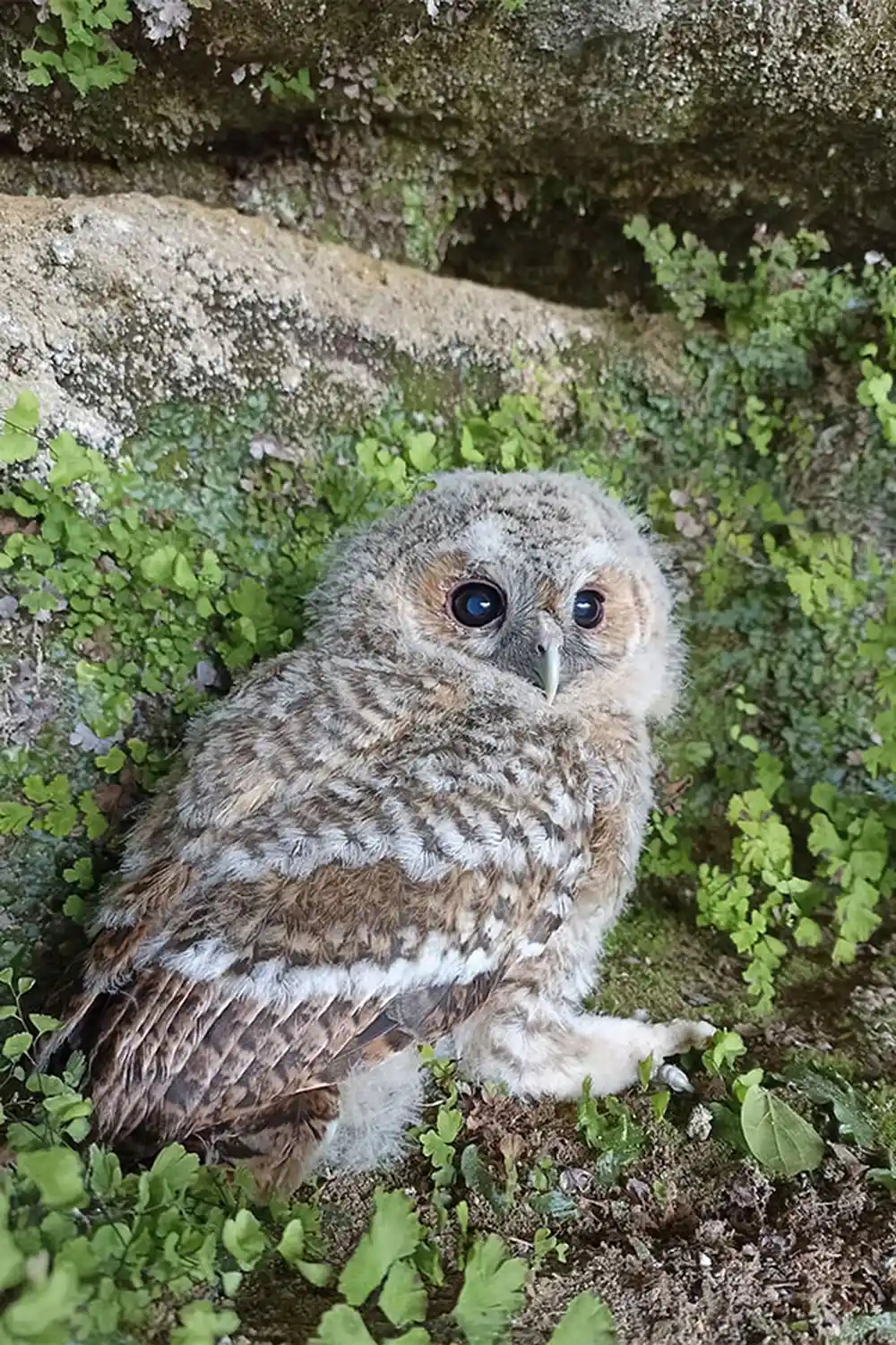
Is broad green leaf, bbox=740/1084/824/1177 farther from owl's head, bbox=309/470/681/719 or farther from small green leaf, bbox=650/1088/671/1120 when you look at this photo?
owl's head, bbox=309/470/681/719

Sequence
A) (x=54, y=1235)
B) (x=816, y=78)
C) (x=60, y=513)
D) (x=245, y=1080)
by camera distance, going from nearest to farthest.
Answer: (x=54, y=1235) < (x=245, y=1080) < (x=60, y=513) < (x=816, y=78)

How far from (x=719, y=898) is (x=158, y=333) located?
5.56 feet

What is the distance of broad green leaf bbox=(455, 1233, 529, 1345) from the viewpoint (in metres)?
1.30

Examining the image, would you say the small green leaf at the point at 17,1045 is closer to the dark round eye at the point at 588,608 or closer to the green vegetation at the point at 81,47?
the dark round eye at the point at 588,608

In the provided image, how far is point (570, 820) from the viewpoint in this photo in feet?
6.11

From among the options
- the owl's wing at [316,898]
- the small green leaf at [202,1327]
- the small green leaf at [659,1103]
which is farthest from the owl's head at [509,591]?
the small green leaf at [202,1327]

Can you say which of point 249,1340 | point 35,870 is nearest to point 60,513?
point 35,870

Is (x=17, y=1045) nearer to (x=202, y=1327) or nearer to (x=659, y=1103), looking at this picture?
(x=202, y=1327)

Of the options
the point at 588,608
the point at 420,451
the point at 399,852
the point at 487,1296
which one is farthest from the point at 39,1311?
the point at 420,451

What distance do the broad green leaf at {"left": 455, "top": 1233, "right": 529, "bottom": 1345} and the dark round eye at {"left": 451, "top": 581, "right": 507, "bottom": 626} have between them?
107 centimetres

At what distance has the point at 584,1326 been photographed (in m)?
1.24

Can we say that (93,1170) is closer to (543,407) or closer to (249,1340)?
(249,1340)

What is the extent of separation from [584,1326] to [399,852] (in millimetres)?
716

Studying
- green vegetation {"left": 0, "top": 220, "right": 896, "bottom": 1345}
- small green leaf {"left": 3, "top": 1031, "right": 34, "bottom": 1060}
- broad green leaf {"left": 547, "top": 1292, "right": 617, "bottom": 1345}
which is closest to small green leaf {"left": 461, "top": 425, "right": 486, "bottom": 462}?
green vegetation {"left": 0, "top": 220, "right": 896, "bottom": 1345}
